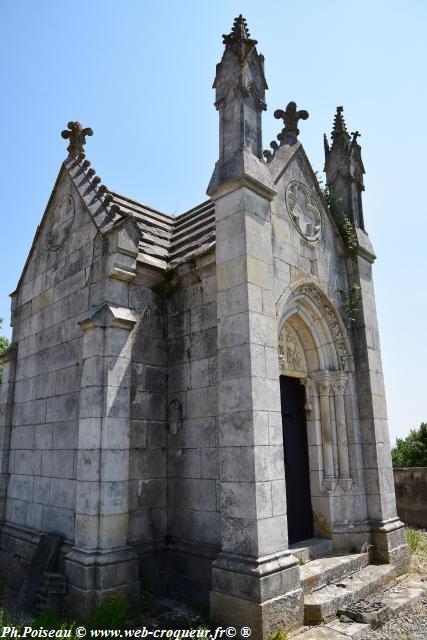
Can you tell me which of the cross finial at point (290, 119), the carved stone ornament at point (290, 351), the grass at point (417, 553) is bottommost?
the grass at point (417, 553)

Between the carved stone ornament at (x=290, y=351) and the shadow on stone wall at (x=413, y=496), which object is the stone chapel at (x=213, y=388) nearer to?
the carved stone ornament at (x=290, y=351)

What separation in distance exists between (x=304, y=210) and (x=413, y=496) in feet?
27.7

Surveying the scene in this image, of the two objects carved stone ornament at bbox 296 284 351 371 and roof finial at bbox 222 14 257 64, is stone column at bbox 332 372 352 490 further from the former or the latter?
roof finial at bbox 222 14 257 64

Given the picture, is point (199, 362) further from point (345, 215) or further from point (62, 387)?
point (345, 215)

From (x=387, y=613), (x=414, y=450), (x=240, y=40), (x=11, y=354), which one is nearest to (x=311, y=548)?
(x=387, y=613)

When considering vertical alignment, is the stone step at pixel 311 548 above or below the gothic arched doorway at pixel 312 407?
below

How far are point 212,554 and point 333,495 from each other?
8.05ft

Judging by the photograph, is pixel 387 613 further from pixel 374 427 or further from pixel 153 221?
pixel 153 221

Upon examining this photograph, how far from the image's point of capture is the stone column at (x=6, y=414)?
8867 mm

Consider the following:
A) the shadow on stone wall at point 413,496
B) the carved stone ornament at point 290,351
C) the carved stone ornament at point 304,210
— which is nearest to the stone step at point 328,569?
the carved stone ornament at point 290,351

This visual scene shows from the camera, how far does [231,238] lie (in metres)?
6.23

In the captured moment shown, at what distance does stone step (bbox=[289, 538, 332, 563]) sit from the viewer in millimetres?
6692

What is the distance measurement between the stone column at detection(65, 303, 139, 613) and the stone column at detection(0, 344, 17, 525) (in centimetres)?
346

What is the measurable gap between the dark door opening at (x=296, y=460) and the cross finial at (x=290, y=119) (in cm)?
430
